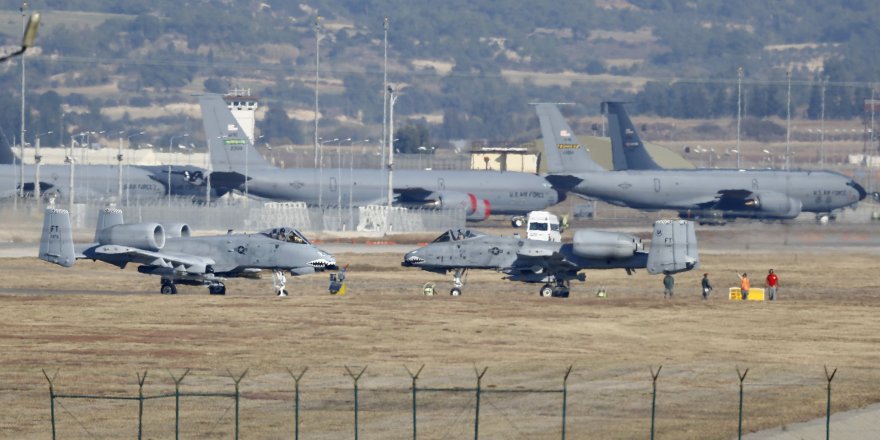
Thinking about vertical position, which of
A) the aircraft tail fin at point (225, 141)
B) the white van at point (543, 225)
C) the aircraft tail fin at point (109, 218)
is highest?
the aircraft tail fin at point (225, 141)

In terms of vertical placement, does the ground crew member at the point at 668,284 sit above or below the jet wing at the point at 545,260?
below

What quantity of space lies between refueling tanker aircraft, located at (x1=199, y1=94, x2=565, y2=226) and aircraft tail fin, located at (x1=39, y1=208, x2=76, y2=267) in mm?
65424

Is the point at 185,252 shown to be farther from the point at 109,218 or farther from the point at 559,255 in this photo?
the point at 559,255

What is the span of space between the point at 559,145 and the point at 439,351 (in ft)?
263

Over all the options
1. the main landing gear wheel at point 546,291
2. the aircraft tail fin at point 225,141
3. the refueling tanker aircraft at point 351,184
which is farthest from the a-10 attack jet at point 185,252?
the aircraft tail fin at point 225,141

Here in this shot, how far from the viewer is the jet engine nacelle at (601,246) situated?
61.1 meters

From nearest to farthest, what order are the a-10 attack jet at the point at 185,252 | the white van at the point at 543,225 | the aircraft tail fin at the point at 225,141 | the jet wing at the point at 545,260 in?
the a-10 attack jet at the point at 185,252
the jet wing at the point at 545,260
the white van at the point at 543,225
the aircraft tail fin at the point at 225,141

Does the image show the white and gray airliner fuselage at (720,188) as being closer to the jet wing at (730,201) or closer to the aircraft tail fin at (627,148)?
the jet wing at (730,201)

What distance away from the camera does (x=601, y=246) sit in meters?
61.2

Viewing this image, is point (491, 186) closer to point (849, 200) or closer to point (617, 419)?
point (849, 200)

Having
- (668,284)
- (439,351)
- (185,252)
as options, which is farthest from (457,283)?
(439,351)

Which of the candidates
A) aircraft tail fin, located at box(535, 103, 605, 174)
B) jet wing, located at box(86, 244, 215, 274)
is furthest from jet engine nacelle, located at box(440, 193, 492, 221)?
jet wing, located at box(86, 244, 215, 274)

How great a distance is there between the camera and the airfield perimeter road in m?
34.9

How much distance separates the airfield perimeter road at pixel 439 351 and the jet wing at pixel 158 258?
131 cm
